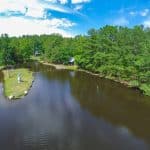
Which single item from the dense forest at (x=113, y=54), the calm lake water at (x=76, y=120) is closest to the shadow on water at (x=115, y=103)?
the calm lake water at (x=76, y=120)

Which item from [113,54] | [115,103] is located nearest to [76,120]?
[115,103]

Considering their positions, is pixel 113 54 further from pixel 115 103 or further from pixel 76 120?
pixel 76 120

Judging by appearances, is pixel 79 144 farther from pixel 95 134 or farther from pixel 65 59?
pixel 65 59

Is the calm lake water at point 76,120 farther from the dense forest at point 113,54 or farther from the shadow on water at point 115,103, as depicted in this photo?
the dense forest at point 113,54

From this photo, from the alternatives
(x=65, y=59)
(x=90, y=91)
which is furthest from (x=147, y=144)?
(x=65, y=59)

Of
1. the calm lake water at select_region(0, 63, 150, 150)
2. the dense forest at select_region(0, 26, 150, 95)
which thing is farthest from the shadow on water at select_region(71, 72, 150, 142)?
the dense forest at select_region(0, 26, 150, 95)

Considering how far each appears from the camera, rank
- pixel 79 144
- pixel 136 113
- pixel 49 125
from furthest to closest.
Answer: pixel 136 113 < pixel 49 125 < pixel 79 144
